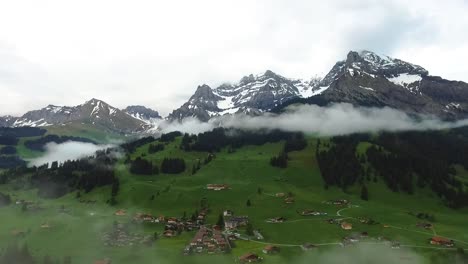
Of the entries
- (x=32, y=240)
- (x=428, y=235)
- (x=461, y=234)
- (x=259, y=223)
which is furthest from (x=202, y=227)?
(x=461, y=234)

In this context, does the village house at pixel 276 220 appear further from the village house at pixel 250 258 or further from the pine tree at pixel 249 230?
the village house at pixel 250 258

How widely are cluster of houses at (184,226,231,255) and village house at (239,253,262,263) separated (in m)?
12.5

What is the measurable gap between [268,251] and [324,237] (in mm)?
28240

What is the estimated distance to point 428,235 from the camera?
566 feet

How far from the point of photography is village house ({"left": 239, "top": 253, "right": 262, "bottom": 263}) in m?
139

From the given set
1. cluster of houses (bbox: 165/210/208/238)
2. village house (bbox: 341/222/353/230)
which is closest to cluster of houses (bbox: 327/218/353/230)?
village house (bbox: 341/222/353/230)

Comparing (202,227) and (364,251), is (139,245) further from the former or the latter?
(364,251)

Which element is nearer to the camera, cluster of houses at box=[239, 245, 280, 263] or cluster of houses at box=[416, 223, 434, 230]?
cluster of houses at box=[239, 245, 280, 263]

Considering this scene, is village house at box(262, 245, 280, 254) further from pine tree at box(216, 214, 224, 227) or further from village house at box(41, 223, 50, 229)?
village house at box(41, 223, 50, 229)

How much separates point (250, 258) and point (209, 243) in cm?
2312

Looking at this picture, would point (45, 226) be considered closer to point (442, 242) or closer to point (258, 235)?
point (258, 235)

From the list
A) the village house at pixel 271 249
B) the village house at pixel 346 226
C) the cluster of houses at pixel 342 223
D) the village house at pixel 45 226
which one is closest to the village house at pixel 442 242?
the village house at pixel 346 226

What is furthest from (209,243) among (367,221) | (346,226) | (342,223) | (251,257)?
(367,221)

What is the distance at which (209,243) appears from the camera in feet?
523
